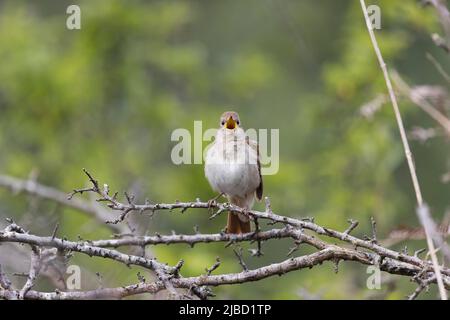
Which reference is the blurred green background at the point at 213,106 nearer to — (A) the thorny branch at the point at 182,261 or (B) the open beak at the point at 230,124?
(B) the open beak at the point at 230,124

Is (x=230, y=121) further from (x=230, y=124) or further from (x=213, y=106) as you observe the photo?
(x=213, y=106)

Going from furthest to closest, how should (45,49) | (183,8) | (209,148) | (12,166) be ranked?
1. (183,8)
2. (45,49)
3. (12,166)
4. (209,148)

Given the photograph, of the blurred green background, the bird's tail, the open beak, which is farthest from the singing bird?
the blurred green background

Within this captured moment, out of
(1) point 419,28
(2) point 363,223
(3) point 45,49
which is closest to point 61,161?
(3) point 45,49

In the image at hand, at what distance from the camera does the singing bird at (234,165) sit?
17.8 ft

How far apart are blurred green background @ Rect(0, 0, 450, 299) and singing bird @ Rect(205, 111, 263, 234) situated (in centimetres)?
102

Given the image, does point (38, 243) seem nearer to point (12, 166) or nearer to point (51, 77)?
point (12, 166)

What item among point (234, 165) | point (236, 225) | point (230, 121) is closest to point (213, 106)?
point (230, 121)

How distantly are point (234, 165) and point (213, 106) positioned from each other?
18.4 ft

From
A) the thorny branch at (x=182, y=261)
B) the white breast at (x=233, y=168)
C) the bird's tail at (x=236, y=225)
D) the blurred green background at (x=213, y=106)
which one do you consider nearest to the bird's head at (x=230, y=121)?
the white breast at (x=233, y=168)

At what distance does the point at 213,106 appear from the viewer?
10984mm

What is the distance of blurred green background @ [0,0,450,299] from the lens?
302 inches
